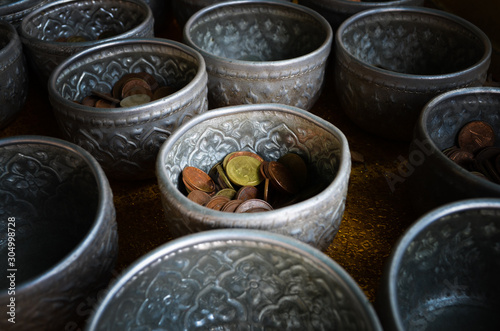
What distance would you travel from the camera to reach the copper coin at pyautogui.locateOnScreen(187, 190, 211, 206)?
1.24m

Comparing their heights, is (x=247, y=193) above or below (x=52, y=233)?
above

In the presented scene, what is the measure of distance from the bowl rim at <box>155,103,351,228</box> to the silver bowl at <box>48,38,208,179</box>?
13 cm

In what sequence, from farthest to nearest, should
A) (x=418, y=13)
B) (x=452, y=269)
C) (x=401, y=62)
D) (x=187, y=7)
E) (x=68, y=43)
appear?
(x=187, y=7)
(x=401, y=62)
(x=418, y=13)
(x=68, y=43)
(x=452, y=269)

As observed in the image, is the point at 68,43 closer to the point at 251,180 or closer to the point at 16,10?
the point at 16,10

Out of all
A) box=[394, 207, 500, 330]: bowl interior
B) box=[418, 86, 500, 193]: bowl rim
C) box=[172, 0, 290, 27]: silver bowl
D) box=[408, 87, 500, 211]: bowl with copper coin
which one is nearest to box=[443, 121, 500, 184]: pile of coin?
box=[408, 87, 500, 211]: bowl with copper coin

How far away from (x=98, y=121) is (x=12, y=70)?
53 cm

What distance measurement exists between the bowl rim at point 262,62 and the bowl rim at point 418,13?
0.20 feet

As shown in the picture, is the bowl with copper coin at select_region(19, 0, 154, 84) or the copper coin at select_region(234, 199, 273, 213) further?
the bowl with copper coin at select_region(19, 0, 154, 84)

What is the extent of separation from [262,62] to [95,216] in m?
0.73

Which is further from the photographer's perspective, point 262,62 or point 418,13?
point 418,13

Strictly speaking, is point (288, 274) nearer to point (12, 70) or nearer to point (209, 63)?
point (209, 63)

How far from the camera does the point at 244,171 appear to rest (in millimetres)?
1367

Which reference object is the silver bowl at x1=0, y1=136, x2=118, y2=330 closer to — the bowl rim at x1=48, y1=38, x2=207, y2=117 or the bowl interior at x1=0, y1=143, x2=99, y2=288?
the bowl interior at x1=0, y1=143, x2=99, y2=288

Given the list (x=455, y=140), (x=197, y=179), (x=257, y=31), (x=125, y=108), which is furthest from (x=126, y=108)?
(x=455, y=140)
